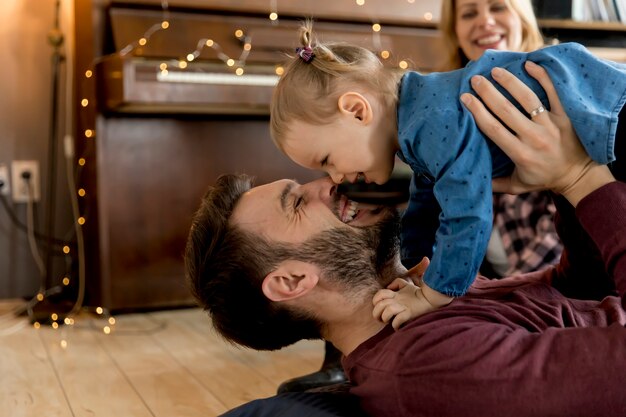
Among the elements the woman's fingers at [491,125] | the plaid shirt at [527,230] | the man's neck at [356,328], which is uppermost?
the woman's fingers at [491,125]

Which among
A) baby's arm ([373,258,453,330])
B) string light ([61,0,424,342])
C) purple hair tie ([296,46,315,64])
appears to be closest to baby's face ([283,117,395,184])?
purple hair tie ([296,46,315,64])

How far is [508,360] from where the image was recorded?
3.79 feet

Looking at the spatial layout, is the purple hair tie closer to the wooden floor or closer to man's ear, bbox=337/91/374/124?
man's ear, bbox=337/91/374/124

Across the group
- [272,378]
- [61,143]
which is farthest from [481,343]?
[61,143]

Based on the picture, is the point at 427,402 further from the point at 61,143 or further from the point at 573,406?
the point at 61,143

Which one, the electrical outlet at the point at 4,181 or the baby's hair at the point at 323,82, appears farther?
the electrical outlet at the point at 4,181

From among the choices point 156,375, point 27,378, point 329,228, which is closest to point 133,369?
point 156,375

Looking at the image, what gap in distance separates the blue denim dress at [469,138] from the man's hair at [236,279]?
0.87 feet

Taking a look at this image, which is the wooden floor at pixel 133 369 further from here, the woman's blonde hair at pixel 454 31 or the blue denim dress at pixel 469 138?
the woman's blonde hair at pixel 454 31

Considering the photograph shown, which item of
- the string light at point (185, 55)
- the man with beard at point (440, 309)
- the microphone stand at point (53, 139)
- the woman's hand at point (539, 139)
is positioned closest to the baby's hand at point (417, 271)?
the man with beard at point (440, 309)

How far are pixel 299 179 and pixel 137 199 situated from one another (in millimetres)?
701

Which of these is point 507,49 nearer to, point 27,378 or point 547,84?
point 547,84

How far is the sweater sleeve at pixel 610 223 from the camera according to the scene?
47.4 inches

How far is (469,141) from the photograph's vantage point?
1.38 m
